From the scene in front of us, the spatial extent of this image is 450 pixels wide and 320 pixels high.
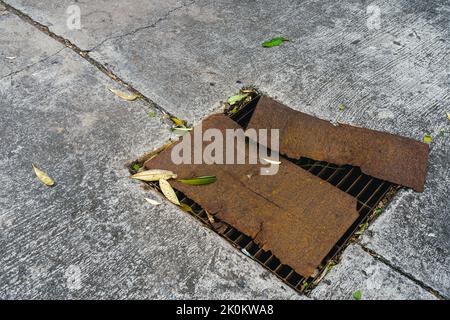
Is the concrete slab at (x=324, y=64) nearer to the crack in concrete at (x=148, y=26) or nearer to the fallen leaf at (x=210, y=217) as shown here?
the crack in concrete at (x=148, y=26)

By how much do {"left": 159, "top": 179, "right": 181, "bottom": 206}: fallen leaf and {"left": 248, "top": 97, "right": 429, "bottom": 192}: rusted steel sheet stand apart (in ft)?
1.91

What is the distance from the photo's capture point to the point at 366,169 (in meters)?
2.31

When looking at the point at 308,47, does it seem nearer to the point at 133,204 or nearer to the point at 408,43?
the point at 408,43

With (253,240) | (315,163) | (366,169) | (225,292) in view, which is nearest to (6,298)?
(225,292)

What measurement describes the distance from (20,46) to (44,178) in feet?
4.27

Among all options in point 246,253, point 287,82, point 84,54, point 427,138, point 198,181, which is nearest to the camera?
point 246,253

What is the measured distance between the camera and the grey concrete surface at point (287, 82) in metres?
1.92

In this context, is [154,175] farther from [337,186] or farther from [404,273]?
[404,273]

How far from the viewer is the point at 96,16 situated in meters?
3.36

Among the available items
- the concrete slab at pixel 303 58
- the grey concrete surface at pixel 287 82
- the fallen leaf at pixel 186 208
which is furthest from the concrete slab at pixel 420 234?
the fallen leaf at pixel 186 208

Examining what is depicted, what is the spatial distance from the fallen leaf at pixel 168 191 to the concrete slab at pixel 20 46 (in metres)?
1.41

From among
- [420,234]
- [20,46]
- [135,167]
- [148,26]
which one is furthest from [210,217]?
[20,46]

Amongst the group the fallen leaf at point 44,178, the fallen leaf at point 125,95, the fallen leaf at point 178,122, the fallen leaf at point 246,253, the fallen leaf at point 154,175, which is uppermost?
the fallen leaf at point 125,95

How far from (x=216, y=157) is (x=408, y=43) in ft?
6.02
